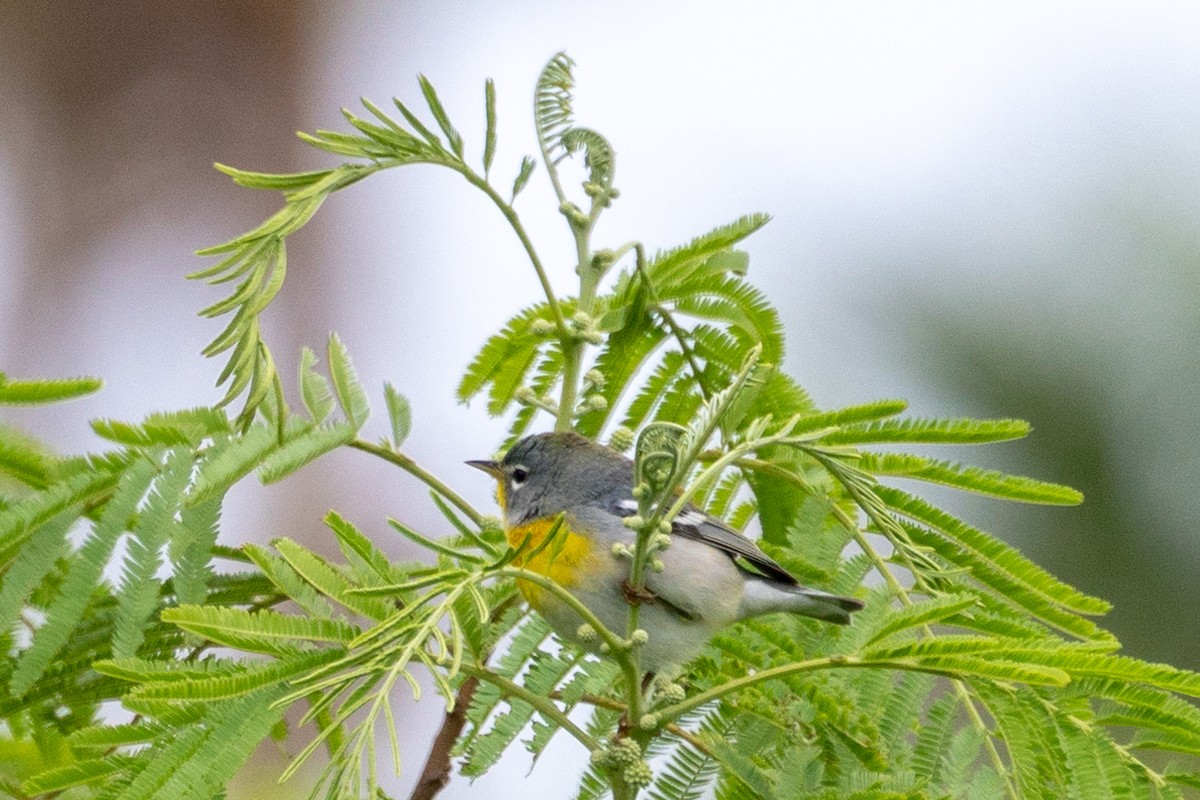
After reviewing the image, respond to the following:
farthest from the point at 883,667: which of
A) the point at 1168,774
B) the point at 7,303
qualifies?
the point at 7,303

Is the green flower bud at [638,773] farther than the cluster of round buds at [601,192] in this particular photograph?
No

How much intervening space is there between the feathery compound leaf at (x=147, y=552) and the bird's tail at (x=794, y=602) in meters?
1.06

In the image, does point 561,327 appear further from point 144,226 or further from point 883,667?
point 144,226

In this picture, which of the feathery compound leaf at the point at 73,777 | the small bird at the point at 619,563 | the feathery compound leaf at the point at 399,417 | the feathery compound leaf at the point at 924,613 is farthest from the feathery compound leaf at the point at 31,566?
the feathery compound leaf at the point at 924,613

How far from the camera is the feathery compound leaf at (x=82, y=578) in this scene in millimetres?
1739

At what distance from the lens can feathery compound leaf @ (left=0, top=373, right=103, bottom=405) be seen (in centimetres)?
188

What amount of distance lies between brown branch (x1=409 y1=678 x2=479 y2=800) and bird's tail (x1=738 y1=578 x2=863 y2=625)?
1.99ft

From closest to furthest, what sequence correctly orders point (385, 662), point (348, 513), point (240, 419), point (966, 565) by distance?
point (385, 662) < point (240, 419) < point (966, 565) < point (348, 513)

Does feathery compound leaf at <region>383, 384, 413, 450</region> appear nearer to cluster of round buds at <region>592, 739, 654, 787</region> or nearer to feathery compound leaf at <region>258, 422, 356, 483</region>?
feathery compound leaf at <region>258, 422, 356, 483</region>

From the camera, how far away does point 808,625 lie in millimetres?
2172

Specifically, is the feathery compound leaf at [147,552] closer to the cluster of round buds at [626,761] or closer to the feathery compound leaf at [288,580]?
the feathery compound leaf at [288,580]

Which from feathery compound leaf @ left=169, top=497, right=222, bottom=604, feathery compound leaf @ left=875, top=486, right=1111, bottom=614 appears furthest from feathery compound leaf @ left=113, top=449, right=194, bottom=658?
feathery compound leaf @ left=875, top=486, right=1111, bottom=614

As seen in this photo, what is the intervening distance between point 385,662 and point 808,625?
1076 mm

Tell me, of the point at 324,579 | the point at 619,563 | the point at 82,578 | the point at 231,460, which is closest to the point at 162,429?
the point at 231,460
